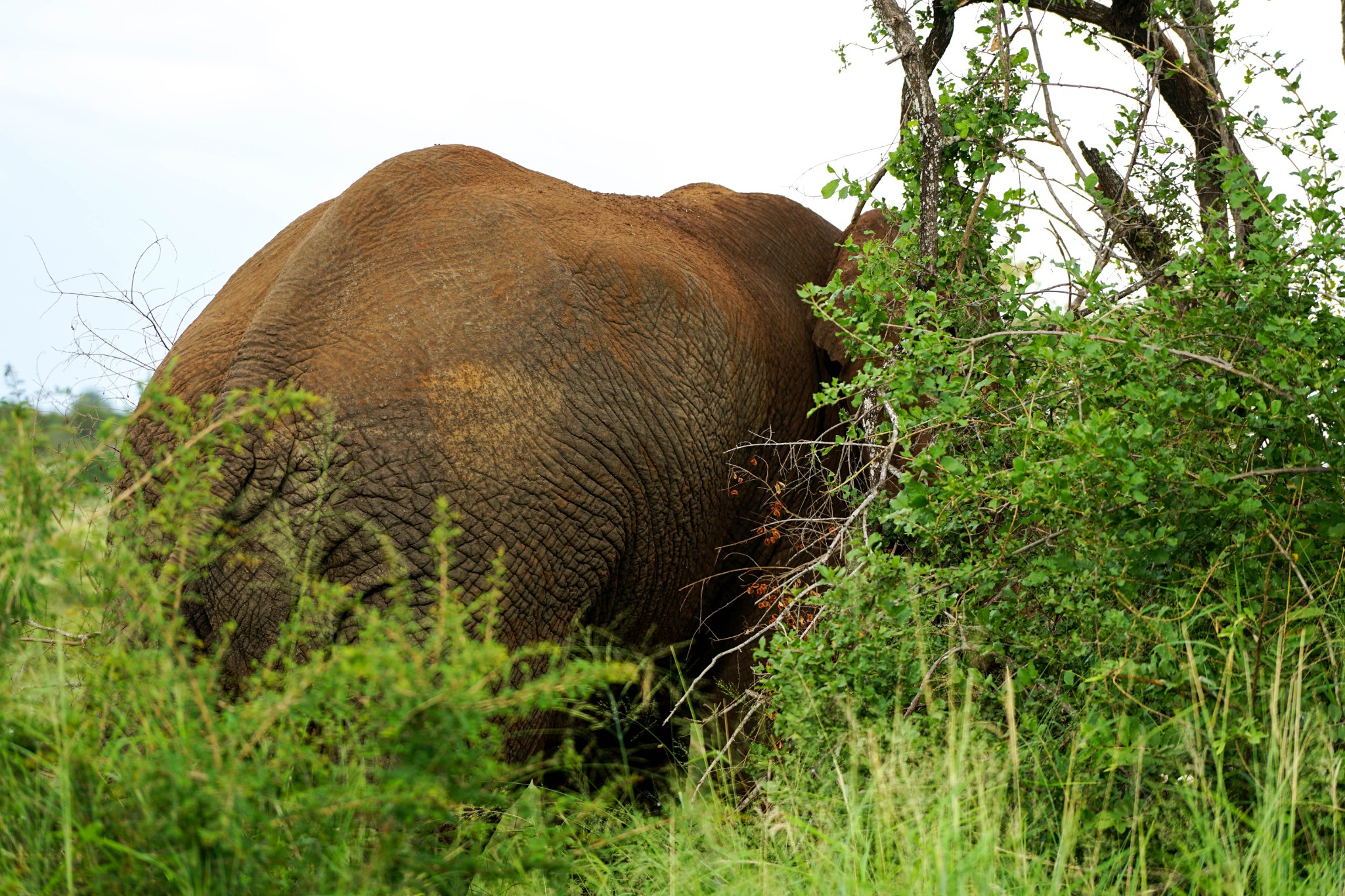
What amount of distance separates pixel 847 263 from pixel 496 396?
9.30 feet

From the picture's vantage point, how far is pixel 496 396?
13.9ft

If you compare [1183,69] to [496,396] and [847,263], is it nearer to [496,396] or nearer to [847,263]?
[847,263]

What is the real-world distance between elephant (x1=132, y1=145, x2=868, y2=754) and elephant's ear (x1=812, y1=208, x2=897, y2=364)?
49cm

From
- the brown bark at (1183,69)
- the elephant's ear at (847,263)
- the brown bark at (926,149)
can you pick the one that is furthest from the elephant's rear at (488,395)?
the brown bark at (1183,69)

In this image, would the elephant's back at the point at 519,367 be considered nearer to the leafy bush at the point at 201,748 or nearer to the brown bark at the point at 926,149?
the brown bark at the point at 926,149

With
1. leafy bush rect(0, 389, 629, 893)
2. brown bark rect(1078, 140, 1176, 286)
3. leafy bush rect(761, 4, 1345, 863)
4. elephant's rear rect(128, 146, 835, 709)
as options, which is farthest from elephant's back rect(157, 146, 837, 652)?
brown bark rect(1078, 140, 1176, 286)

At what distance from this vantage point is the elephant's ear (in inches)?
229

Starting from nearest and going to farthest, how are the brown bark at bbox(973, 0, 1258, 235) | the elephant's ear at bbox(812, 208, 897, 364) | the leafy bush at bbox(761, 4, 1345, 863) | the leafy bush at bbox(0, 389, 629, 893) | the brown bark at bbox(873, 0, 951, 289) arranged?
1. the leafy bush at bbox(0, 389, 629, 893)
2. the leafy bush at bbox(761, 4, 1345, 863)
3. the brown bark at bbox(873, 0, 951, 289)
4. the brown bark at bbox(973, 0, 1258, 235)
5. the elephant's ear at bbox(812, 208, 897, 364)

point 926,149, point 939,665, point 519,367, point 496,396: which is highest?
point 926,149

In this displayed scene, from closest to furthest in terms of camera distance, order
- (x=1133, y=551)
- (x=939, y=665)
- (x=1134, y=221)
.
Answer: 1. (x=1133, y=551)
2. (x=939, y=665)
3. (x=1134, y=221)

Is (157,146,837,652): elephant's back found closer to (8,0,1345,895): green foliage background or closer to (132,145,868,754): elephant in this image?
(132,145,868,754): elephant

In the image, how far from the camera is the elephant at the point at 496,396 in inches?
160

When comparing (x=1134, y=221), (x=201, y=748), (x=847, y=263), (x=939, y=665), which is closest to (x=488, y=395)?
(x=939, y=665)

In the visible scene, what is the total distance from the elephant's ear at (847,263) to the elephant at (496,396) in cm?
49
